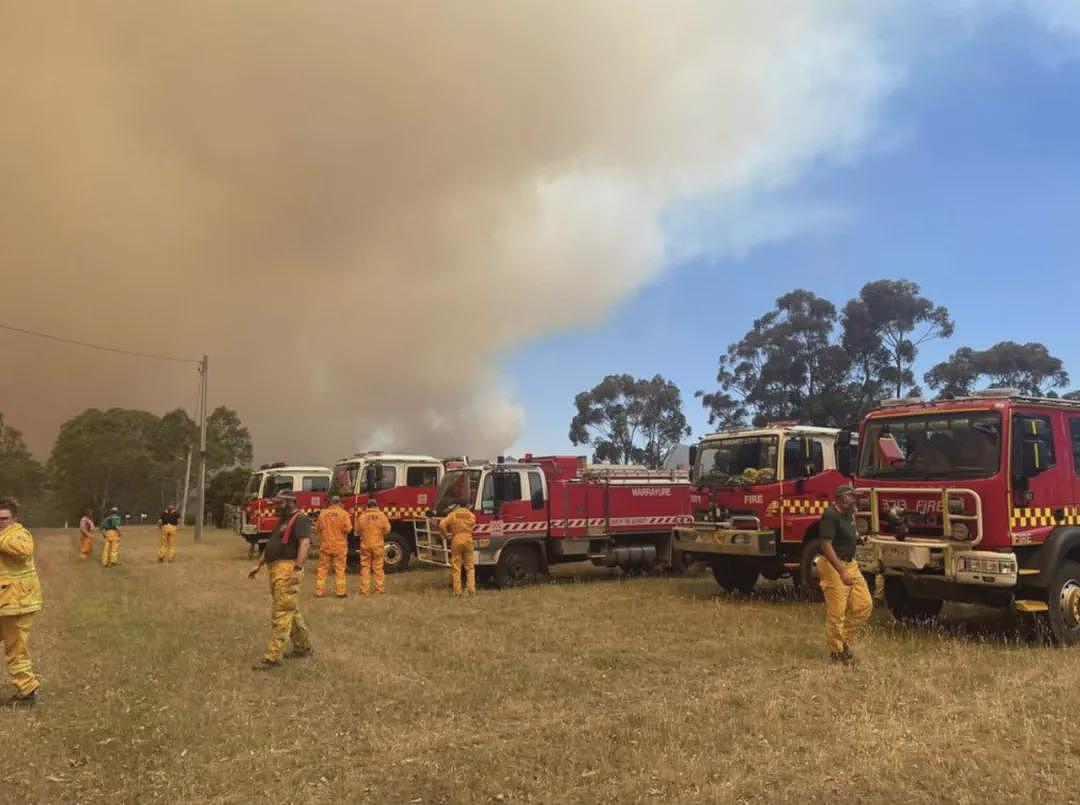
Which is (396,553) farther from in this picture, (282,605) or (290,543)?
(282,605)

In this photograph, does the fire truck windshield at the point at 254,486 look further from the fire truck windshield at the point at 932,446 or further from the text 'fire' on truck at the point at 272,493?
the fire truck windshield at the point at 932,446

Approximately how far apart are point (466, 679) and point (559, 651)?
60.2 inches

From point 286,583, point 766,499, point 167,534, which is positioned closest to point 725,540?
point 766,499

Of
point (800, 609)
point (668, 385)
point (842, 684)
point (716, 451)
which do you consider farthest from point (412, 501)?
point (668, 385)

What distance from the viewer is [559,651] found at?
8.51m

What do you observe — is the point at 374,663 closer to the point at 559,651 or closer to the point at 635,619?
the point at 559,651

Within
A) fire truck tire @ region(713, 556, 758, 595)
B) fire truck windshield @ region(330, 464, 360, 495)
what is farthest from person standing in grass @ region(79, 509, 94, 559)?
fire truck tire @ region(713, 556, 758, 595)

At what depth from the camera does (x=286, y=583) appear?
816cm

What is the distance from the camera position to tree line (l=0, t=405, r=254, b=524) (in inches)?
2657

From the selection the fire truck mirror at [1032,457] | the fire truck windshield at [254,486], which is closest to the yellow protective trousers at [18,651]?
the fire truck mirror at [1032,457]

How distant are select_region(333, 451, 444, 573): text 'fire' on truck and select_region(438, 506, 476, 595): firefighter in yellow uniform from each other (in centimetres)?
472

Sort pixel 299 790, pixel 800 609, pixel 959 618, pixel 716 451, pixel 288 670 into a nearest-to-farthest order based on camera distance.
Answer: pixel 299 790, pixel 288 670, pixel 959 618, pixel 800 609, pixel 716 451

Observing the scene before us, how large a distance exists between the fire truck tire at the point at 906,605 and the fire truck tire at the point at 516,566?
6.58 meters

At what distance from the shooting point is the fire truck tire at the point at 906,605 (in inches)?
393
